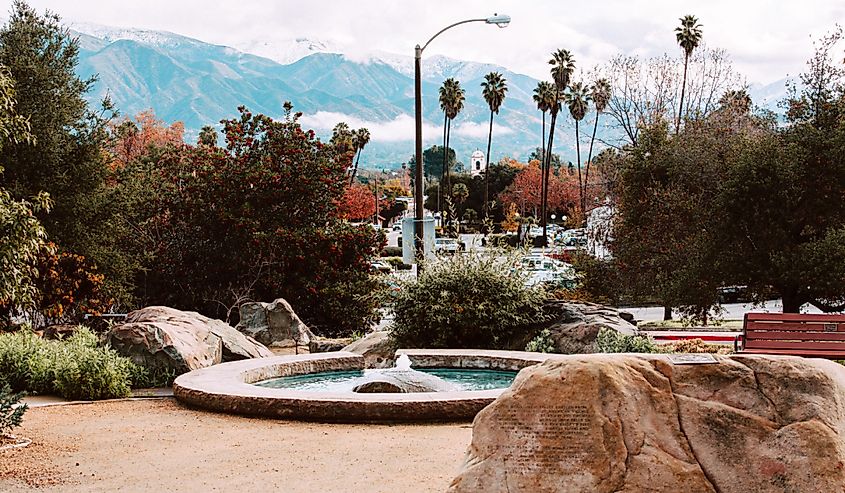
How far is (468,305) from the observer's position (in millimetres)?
15781

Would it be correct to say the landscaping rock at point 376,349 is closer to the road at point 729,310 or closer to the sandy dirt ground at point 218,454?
the sandy dirt ground at point 218,454

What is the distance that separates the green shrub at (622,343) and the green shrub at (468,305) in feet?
5.16

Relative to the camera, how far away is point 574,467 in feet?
19.0

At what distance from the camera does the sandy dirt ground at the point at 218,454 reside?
765 cm

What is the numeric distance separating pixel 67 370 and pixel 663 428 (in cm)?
909

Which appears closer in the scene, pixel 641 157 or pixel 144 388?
pixel 144 388

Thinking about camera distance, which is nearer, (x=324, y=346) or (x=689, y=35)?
(x=324, y=346)

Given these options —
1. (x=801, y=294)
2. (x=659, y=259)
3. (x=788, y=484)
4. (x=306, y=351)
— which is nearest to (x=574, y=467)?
(x=788, y=484)

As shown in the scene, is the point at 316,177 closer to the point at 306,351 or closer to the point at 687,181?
the point at 306,351

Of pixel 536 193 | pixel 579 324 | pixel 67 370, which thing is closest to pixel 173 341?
pixel 67 370

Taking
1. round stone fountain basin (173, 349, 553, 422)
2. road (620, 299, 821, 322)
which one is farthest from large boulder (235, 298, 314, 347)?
road (620, 299, 821, 322)

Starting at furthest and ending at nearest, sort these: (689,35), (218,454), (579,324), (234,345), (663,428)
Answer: (689,35) → (579,324) → (234,345) → (218,454) → (663,428)

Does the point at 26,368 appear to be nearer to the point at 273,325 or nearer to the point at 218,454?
the point at 218,454

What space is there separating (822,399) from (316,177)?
1808 cm
